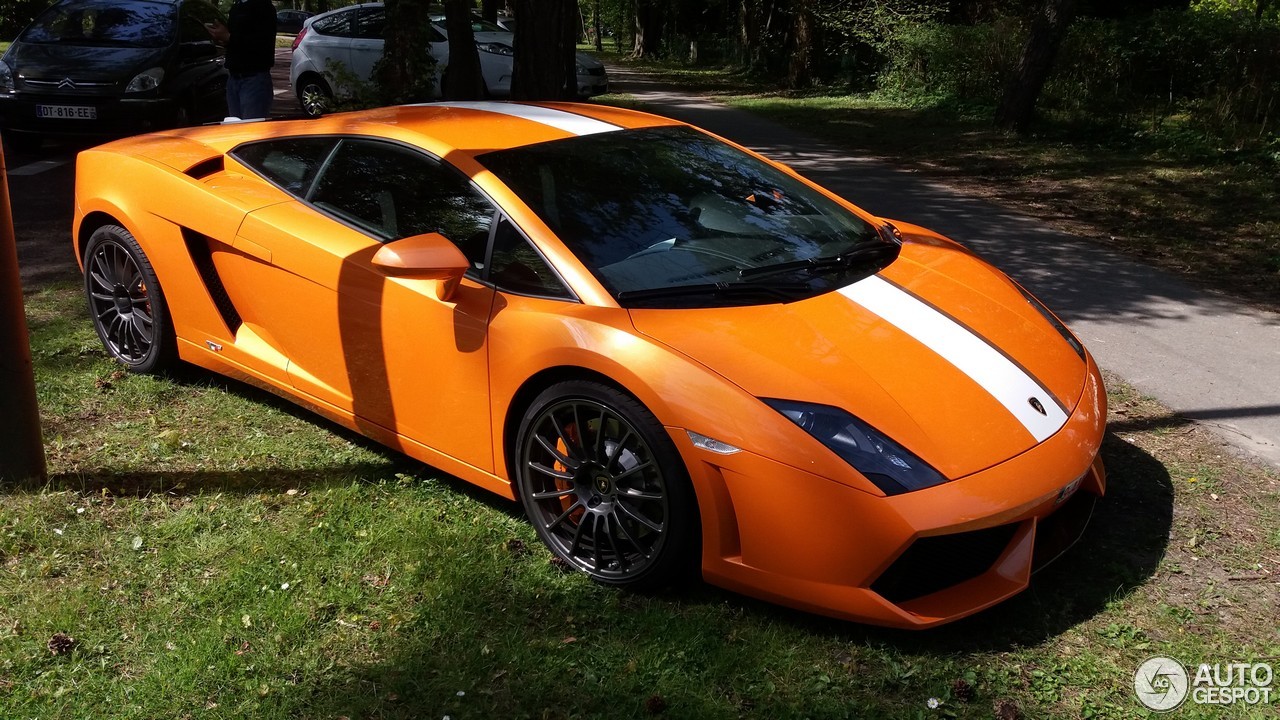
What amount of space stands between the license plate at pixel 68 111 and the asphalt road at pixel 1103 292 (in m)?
0.51

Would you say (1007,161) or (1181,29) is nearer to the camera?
(1007,161)

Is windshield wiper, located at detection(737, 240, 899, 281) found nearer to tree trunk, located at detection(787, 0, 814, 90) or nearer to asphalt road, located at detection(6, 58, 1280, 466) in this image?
asphalt road, located at detection(6, 58, 1280, 466)

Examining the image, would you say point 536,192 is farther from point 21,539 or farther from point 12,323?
point 21,539

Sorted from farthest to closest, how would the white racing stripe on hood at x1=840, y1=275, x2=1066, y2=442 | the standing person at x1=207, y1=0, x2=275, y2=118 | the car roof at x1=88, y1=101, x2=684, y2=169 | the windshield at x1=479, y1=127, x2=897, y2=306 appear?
the standing person at x1=207, y1=0, x2=275, y2=118 → the car roof at x1=88, y1=101, x2=684, y2=169 → the windshield at x1=479, y1=127, x2=897, y2=306 → the white racing stripe on hood at x1=840, y1=275, x2=1066, y2=442

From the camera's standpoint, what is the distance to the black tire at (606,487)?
3000mm

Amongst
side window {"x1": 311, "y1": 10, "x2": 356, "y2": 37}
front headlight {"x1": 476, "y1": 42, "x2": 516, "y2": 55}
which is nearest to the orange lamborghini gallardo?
side window {"x1": 311, "y1": 10, "x2": 356, "y2": 37}

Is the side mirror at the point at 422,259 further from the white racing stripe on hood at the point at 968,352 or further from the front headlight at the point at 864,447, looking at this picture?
the white racing stripe on hood at the point at 968,352

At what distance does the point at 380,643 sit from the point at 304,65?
1320 centimetres

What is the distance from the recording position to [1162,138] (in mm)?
12508

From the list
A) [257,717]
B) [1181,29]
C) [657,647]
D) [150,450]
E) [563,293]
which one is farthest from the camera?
[1181,29]

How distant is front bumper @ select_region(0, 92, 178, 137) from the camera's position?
9.97 meters

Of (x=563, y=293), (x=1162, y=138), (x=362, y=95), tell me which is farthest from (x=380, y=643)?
(x=1162, y=138)

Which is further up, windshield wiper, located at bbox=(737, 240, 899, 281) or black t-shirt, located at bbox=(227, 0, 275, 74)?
black t-shirt, located at bbox=(227, 0, 275, 74)

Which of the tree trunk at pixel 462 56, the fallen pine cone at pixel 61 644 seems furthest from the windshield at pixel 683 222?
the tree trunk at pixel 462 56
